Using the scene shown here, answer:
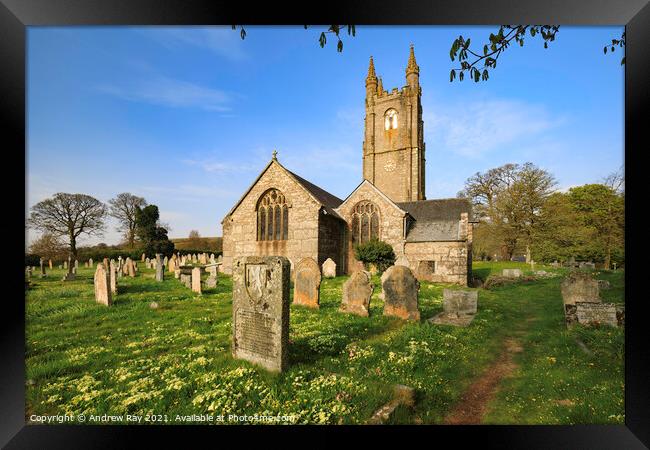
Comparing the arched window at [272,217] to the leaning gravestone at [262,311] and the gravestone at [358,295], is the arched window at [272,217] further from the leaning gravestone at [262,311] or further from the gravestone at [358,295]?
the leaning gravestone at [262,311]

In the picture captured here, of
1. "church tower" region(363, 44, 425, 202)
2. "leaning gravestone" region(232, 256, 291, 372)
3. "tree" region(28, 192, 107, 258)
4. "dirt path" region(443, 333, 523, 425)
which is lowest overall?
"dirt path" region(443, 333, 523, 425)

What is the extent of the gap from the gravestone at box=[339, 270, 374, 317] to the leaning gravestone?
3.62 metres

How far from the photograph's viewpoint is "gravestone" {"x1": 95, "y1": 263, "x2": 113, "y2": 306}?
22.9ft

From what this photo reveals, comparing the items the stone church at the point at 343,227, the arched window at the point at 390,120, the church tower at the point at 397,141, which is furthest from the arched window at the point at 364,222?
the arched window at the point at 390,120

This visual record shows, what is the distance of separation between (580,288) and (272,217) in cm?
1388

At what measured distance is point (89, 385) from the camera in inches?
125

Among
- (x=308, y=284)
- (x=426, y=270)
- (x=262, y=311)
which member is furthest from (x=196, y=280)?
(x=426, y=270)

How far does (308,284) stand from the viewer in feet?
24.8

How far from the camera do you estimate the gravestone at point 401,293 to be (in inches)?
255

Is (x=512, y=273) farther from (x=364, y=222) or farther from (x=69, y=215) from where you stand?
(x=69, y=215)

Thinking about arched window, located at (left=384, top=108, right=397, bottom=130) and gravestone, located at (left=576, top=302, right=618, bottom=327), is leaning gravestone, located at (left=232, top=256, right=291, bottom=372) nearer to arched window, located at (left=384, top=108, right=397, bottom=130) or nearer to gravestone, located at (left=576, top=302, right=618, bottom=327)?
gravestone, located at (left=576, top=302, right=618, bottom=327)

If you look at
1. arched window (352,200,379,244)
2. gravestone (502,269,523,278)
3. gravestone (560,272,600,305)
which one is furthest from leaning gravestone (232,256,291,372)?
gravestone (502,269,523,278)

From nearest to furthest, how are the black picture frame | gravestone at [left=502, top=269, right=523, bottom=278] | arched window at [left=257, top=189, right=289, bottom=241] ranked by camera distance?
the black picture frame
gravestone at [left=502, top=269, right=523, bottom=278]
arched window at [left=257, top=189, right=289, bottom=241]

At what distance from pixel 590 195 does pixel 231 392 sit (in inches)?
306
